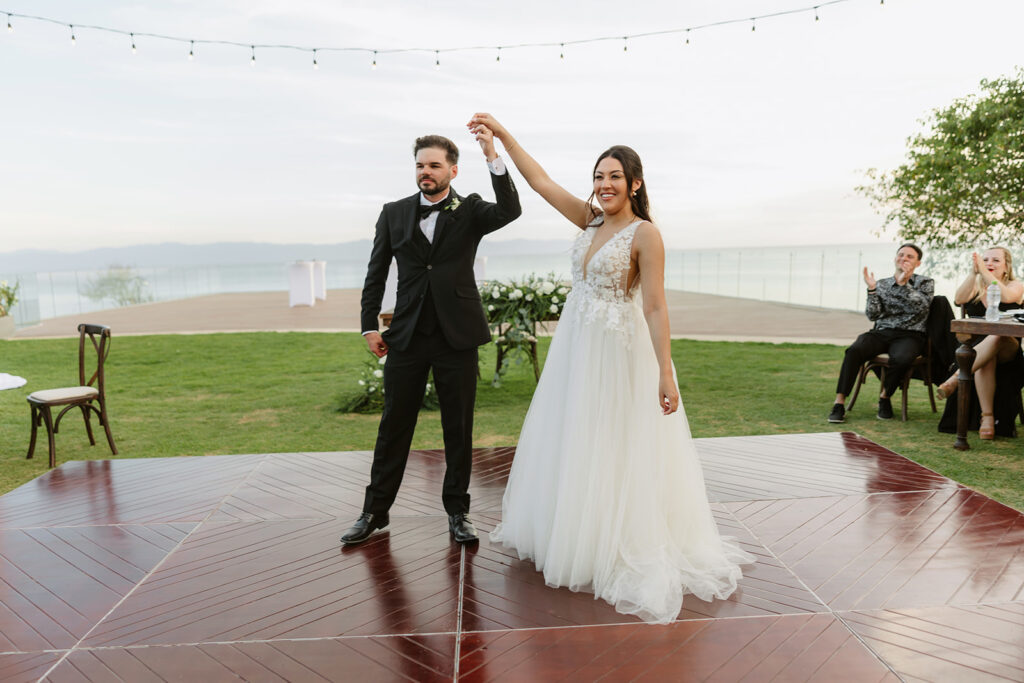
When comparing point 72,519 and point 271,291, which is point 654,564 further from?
point 271,291

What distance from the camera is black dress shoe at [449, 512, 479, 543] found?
10.7 feet

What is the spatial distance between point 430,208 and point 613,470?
1.45 m

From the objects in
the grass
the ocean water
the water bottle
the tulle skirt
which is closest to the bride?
the tulle skirt

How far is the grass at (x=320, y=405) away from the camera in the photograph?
538cm

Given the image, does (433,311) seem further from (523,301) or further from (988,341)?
(988,341)

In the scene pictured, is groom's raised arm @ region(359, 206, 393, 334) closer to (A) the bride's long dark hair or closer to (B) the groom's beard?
(B) the groom's beard

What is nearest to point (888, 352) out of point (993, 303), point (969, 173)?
point (993, 303)

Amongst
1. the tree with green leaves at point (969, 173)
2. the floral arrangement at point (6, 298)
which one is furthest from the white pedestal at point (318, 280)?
the tree with green leaves at point (969, 173)

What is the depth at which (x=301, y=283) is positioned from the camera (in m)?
18.5

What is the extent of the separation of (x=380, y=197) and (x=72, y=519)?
63.6 feet

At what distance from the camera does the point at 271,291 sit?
25.2 metres

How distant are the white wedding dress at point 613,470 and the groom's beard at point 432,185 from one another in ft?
2.22

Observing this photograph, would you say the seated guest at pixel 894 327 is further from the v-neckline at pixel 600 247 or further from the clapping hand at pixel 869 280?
the v-neckline at pixel 600 247

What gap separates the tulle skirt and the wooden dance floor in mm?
122
